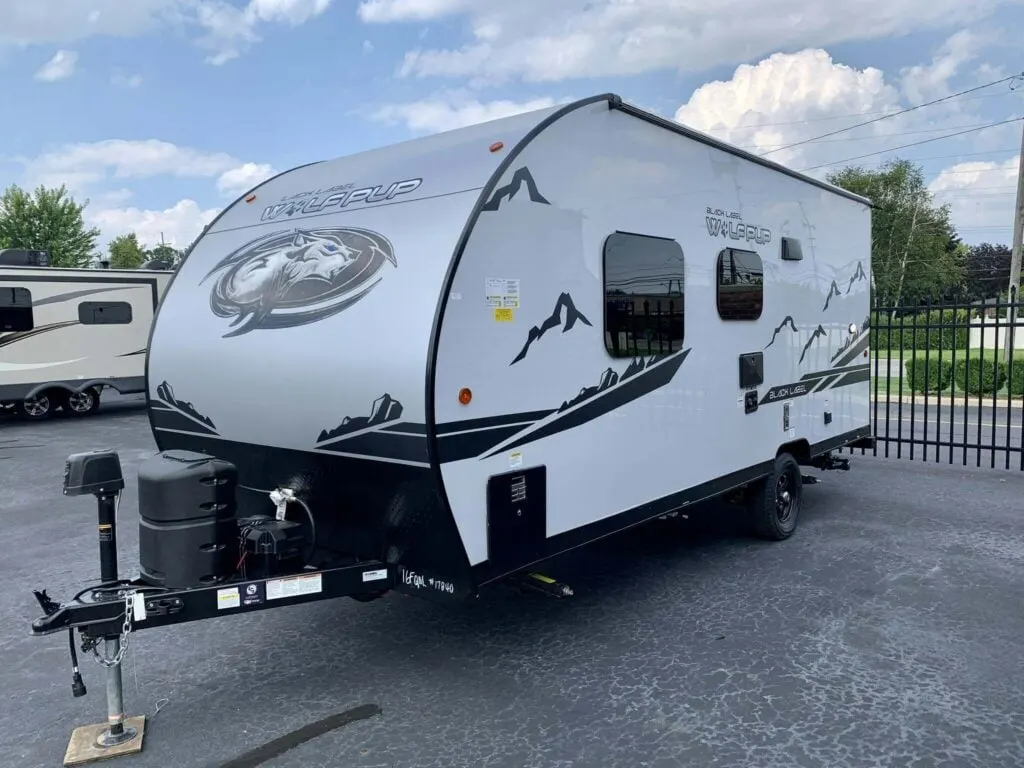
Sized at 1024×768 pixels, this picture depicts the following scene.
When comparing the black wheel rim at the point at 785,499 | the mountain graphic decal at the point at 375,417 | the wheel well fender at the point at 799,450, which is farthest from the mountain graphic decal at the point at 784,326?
the mountain graphic decal at the point at 375,417

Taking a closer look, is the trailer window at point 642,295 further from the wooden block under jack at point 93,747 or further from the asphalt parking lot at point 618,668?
the wooden block under jack at point 93,747

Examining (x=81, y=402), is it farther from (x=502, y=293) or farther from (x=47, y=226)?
(x=47, y=226)

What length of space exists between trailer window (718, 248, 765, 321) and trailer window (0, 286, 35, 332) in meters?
14.5

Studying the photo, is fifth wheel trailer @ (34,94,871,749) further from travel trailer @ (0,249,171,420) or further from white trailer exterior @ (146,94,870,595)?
travel trailer @ (0,249,171,420)

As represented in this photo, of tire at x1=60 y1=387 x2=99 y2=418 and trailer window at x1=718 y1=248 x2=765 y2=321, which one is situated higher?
trailer window at x1=718 y1=248 x2=765 y2=321

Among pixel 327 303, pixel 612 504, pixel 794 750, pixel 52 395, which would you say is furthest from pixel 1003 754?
pixel 52 395

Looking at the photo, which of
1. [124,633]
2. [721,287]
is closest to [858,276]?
[721,287]

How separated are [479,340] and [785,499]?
4121 millimetres

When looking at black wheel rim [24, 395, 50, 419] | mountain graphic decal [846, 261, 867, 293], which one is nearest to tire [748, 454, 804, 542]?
mountain graphic decal [846, 261, 867, 293]

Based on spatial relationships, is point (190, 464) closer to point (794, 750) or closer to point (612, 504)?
point (612, 504)

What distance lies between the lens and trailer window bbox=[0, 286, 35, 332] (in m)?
15.2

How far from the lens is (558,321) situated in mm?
4328

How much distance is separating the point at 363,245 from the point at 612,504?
2.07m

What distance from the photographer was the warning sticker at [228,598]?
362cm
